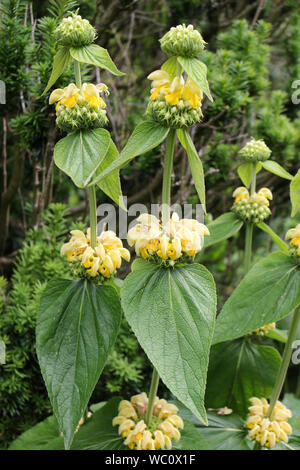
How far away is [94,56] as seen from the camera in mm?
705

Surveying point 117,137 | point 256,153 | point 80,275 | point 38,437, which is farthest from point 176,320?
point 117,137

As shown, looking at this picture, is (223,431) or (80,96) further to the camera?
(223,431)

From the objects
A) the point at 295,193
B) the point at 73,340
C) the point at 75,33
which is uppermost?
the point at 75,33

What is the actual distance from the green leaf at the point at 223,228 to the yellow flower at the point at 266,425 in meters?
0.35

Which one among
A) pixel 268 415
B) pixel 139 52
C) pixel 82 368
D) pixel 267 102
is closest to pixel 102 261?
pixel 82 368

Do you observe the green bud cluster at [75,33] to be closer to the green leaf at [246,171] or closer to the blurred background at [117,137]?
the blurred background at [117,137]

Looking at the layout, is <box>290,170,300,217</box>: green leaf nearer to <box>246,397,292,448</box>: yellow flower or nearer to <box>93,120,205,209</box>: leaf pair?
<box>93,120,205,209</box>: leaf pair

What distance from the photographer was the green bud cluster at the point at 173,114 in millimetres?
713

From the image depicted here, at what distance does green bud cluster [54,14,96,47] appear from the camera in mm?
700

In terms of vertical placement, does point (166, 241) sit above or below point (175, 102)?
below

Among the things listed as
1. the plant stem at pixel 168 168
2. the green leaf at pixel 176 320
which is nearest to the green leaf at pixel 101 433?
the green leaf at pixel 176 320

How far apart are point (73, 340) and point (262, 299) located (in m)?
0.34

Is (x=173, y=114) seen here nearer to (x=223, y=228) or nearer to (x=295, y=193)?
(x=295, y=193)
